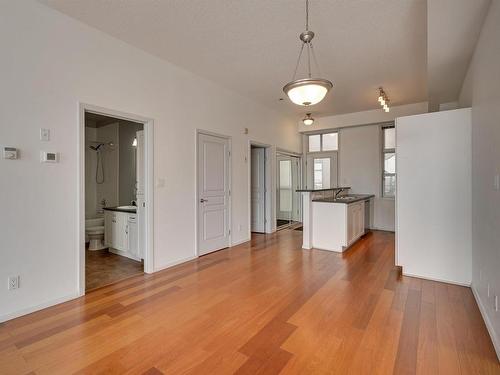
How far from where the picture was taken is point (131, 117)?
11.0 ft

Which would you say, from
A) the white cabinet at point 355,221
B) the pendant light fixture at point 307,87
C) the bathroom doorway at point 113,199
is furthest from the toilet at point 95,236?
the white cabinet at point 355,221

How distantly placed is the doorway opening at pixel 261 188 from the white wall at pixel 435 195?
3171mm

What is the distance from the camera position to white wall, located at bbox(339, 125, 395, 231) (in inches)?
261

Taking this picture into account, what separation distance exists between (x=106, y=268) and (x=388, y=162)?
21.6 ft

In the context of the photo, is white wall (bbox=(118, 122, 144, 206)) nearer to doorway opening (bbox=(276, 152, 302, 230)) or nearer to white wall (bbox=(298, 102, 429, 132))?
doorway opening (bbox=(276, 152, 302, 230))

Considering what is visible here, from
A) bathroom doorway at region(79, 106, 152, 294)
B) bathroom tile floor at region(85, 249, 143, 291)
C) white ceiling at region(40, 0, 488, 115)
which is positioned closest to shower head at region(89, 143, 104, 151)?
bathroom doorway at region(79, 106, 152, 294)

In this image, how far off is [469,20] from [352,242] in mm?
3633

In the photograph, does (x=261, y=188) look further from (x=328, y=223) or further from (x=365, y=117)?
(x=365, y=117)

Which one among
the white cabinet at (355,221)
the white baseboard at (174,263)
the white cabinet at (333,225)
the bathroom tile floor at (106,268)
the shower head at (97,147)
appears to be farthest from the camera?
the shower head at (97,147)

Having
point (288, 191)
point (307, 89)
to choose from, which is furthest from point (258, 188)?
point (307, 89)

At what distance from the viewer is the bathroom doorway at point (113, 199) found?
3.43m

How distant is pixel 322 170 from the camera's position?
756cm

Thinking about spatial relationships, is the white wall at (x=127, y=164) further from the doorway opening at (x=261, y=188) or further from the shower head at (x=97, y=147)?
the doorway opening at (x=261, y=188)

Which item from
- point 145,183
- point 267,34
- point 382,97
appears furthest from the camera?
point 382,97
